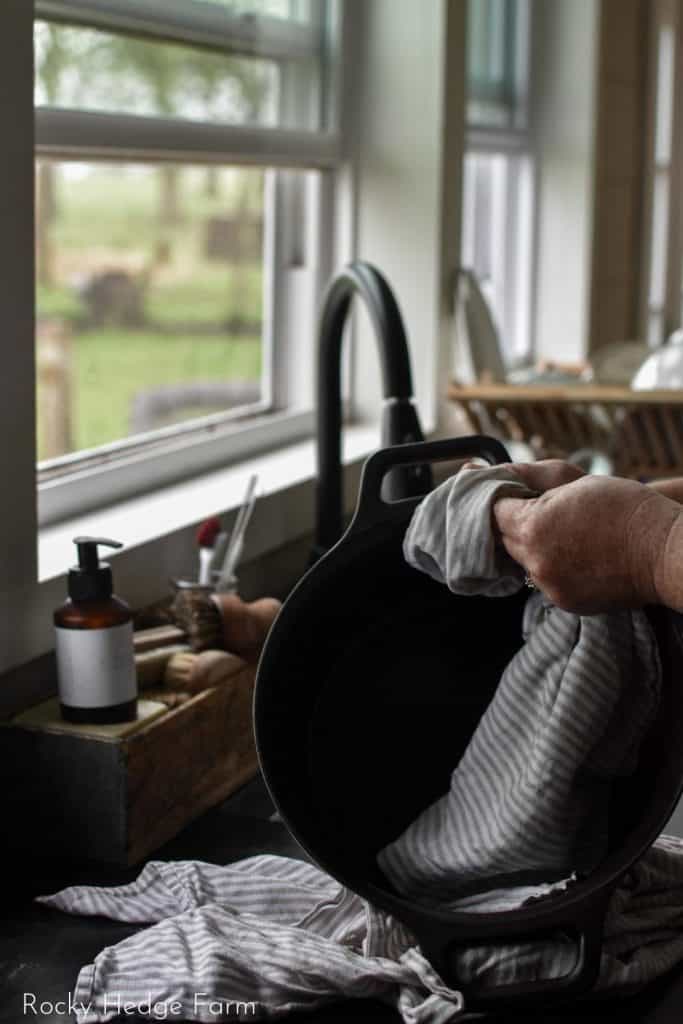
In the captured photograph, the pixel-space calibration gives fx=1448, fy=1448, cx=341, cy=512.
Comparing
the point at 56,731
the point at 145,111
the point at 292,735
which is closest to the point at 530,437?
the point at 145,111

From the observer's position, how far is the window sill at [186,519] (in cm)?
152

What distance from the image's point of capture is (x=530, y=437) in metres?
2.29

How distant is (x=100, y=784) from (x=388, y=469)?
0.42 meters

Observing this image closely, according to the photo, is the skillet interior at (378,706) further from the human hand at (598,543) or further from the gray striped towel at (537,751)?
the human hand at (598,543)

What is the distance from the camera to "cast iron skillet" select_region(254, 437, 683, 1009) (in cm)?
94

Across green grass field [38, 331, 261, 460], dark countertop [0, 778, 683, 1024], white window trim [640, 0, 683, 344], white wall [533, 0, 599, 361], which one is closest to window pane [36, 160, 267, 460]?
green grass field [38, 331, 261, 460]

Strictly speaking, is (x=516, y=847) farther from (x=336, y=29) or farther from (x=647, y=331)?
(x=647, y=331)

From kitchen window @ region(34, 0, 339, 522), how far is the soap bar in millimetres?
420

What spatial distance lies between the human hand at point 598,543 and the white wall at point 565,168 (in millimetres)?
2792

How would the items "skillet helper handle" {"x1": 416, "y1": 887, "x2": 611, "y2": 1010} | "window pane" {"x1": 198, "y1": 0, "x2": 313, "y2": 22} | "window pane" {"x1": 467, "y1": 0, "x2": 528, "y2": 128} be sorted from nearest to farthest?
"skillet helper handle" {"x1": 416, "y1": 887, "x2": 611, "y2": 1010}, "window pane" {"x1": 198, "y1": 0, "x2": 313, "y2": 22}, "window pane" {"x1": 467, "y1": 0, "x2": 528, "y2": 128}

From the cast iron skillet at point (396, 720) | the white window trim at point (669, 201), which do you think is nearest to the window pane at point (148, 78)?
the cast iron skillet at point (396, 720)

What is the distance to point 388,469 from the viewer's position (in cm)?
99

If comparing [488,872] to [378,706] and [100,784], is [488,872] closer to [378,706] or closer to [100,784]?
[378,706]

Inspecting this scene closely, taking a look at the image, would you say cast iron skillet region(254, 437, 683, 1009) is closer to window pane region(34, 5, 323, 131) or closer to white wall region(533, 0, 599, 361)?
window pane region(34, 5, 323, 131)
